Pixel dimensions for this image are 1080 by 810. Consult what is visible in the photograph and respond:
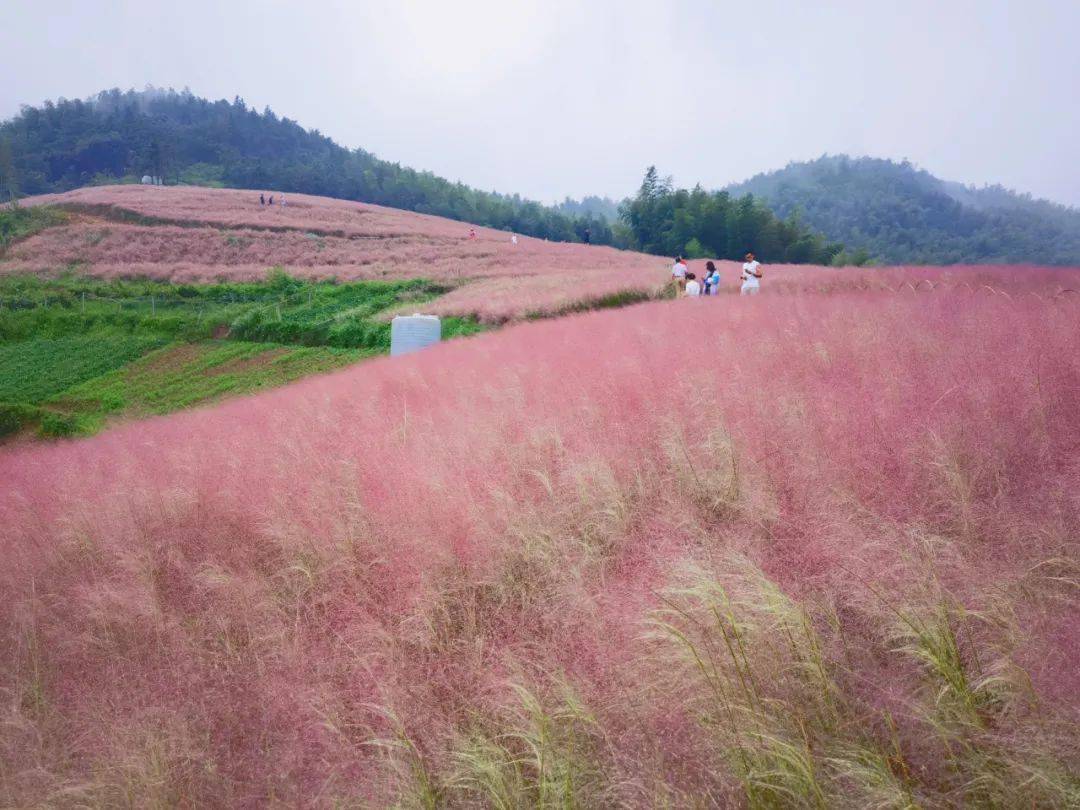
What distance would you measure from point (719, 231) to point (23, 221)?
68.8 meters

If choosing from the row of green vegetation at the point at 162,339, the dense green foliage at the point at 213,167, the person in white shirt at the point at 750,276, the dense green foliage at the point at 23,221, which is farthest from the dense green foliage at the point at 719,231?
the dense green foliage at the point at 23,221

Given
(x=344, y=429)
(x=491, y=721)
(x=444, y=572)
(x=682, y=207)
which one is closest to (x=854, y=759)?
(x=491, y=721)

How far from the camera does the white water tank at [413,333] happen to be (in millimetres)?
17172

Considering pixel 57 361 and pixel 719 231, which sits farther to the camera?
pixel 719 231

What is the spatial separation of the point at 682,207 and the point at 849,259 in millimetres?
21887

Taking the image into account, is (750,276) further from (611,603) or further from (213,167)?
(213,167)

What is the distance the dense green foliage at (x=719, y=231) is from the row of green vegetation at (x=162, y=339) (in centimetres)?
4864

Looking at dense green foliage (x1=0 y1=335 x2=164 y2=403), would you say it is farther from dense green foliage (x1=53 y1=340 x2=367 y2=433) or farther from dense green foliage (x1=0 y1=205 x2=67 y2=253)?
dense green foliage (x1=0 y1=205 x2=67 y2=253)

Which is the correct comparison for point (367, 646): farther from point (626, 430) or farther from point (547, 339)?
point (547, 339)

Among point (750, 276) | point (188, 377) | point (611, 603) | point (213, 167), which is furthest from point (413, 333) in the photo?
point (213, 167)

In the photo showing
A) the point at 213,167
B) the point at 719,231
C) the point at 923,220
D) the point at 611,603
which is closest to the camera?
the point at 611,603

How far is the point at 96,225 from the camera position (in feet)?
152

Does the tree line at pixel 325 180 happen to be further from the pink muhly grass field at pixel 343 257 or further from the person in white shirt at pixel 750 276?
the person in white shirt at pixel 750 276

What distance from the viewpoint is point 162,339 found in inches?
960
